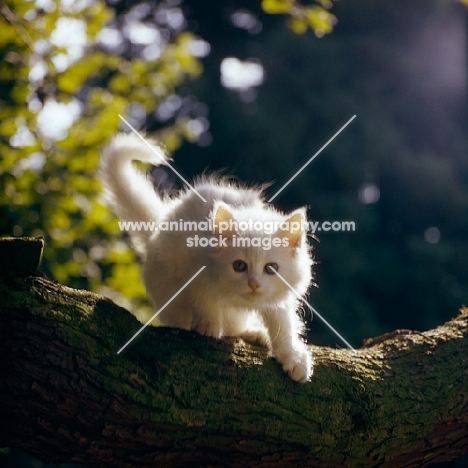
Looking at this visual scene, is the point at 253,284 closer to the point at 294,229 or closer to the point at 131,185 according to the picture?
the point at 294,229

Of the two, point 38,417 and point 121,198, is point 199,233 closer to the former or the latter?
point 121,198

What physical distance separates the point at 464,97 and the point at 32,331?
27.2 ft

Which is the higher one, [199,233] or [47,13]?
[47,13]

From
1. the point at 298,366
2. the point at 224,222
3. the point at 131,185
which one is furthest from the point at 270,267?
the point at 131,185

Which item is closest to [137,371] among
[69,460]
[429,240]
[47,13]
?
[69,460]

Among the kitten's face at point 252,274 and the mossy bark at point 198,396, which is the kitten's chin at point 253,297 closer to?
the kitten's face at point 252,274

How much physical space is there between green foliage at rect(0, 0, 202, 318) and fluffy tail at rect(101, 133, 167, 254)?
0.39 m

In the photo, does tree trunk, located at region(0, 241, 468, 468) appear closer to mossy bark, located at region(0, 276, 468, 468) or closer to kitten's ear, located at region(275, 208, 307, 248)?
mossy bark, located at region(0, 276, 468, 468)

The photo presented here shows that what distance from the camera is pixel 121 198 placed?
12.1 feet

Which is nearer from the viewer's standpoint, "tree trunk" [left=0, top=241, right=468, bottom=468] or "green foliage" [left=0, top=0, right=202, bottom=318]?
"tree trunk" [left=0, top=241, right=468, bottom=468]

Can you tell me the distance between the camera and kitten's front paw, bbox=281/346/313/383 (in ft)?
8.79

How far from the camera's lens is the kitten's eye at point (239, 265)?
3.05 metres

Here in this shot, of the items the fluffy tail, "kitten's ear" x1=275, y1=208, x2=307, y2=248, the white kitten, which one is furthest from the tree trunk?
the fluffy tail

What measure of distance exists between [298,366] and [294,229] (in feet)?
2.43
